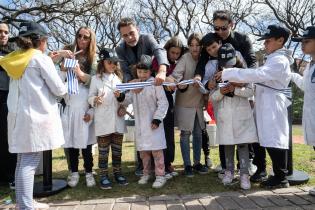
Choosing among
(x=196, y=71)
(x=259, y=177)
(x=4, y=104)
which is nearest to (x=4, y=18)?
(x=4, y=104)

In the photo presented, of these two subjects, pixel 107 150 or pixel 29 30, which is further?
pixel 107 150

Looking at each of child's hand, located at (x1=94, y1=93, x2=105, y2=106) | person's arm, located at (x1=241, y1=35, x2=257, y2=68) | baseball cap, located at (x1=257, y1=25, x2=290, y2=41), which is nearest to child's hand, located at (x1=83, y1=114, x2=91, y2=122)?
child's hand, located at (x1=94, y1=93, x2=105, y2=106)

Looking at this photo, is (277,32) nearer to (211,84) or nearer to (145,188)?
(211,84)

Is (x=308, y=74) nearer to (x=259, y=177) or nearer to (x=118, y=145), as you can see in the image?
(x=259, y=177)

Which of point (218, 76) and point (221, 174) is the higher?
point (218, 76)

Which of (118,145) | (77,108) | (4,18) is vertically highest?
(4,18)

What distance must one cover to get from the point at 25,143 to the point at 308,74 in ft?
10.5

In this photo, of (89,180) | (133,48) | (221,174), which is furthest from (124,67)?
(221,174)

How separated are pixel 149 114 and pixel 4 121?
2041mm

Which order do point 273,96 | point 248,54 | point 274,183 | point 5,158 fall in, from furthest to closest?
point 5,158, point 248,54, point 274,183, point 273,96

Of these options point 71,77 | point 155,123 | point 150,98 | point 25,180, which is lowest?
point 25,180

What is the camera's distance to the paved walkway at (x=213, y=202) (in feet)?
11.8

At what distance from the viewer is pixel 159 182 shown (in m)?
4.39

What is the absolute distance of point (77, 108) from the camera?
4.55 meters
